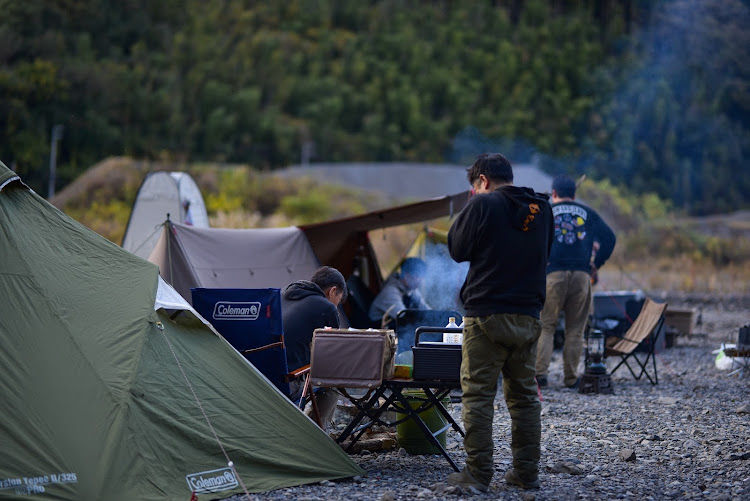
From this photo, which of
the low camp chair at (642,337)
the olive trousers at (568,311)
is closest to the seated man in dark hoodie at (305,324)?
the olive trousers at (568,311)

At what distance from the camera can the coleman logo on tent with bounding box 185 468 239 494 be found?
3.75 metres

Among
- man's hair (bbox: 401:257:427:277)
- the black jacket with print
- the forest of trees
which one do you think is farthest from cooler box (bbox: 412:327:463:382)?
the forest of trees

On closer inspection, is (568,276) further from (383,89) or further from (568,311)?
(383,89)

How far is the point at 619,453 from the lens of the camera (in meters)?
4.90

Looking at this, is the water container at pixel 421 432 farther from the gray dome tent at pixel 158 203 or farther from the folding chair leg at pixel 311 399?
the gray dome tent at pixel 158 203

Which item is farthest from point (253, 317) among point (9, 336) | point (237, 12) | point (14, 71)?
point (237, 12)

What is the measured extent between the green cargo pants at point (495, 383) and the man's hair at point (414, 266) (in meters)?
4.35

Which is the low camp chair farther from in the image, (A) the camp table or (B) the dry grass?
(B) the dry grass

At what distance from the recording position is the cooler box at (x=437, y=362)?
419 centimetres

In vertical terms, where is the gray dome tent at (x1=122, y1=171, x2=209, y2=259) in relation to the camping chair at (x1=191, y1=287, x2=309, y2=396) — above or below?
above

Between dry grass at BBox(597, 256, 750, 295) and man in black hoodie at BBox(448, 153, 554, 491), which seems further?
dry grass at BBox(597, 256, 750, 295)

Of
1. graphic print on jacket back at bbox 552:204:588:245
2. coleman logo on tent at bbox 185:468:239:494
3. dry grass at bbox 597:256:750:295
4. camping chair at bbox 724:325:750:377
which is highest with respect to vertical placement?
graphic print on jacket back at bbox 552:204:588:245

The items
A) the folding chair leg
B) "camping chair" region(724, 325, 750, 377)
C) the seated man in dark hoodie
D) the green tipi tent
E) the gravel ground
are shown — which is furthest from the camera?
"camping chair" region(724, 325, 750, 377)

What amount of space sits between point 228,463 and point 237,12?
52718 mm
